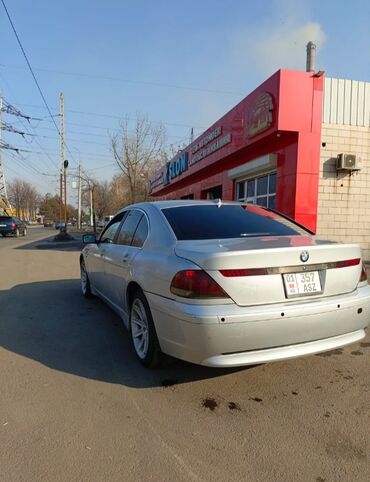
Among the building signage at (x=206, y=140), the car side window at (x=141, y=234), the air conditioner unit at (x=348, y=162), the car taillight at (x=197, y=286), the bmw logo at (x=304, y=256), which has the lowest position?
the car taillight at (x=197, y=286)

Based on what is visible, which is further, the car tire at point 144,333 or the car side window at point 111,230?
the car side window at point 111,230

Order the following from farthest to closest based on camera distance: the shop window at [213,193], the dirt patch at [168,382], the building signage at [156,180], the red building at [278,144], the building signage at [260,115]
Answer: the building signage at [156,180] → the shop window at [213,193] → the building signage at [260,115] → the red building at [278,144] → the dirt patch at [168,382]

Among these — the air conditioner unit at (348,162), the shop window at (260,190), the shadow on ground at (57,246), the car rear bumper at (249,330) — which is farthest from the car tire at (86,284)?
the shadow on ground at (57,246)

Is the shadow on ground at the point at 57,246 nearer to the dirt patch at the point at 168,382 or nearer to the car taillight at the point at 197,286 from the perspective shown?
the dirt patch at the point at 168,382

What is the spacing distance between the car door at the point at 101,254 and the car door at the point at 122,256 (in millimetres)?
215

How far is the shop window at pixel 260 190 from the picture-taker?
39.9 feet

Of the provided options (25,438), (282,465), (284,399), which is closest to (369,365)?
(284,399)

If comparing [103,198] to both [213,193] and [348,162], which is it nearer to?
[213,193]

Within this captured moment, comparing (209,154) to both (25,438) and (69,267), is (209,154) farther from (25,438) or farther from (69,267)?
(25,438)

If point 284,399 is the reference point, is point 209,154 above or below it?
above

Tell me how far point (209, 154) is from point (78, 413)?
560 inches

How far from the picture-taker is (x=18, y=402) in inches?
120

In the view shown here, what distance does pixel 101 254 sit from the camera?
17.3 ft

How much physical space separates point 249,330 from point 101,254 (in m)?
2.99
